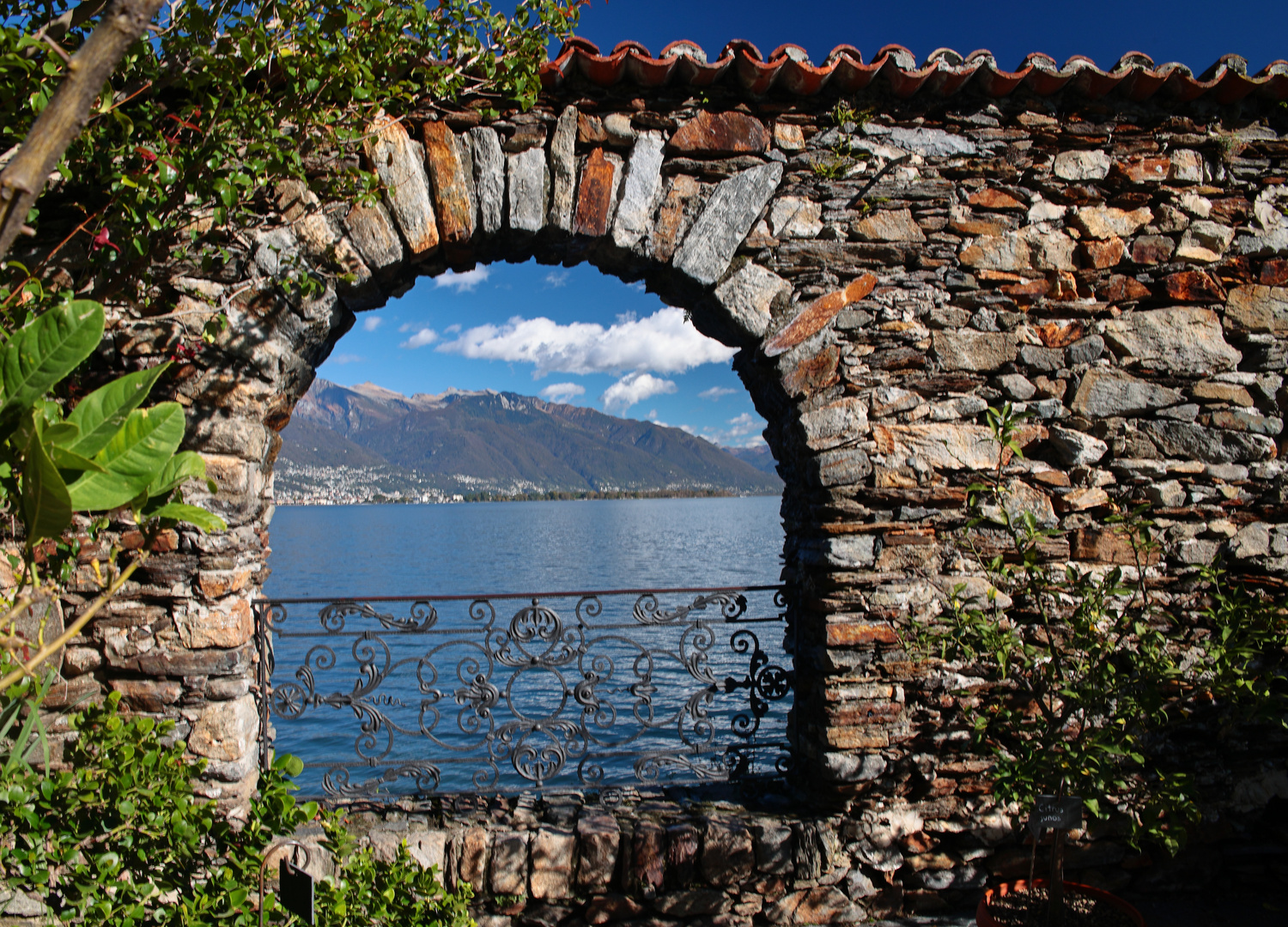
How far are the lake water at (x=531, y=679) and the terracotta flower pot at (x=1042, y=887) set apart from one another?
1028 mm

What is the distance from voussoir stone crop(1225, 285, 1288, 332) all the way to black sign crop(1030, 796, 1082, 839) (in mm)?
2278

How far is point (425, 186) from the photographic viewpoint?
285 centimetres

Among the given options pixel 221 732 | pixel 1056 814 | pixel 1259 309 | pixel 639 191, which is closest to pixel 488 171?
pixel 639 191

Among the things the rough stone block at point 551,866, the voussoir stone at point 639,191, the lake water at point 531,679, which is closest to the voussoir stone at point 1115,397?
the lake water at point 531,679

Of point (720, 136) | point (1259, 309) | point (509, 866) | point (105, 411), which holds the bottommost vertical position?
point (509, 866)

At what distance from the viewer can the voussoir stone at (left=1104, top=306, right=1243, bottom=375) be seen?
10.1 ft

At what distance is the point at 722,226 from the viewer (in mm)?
2969

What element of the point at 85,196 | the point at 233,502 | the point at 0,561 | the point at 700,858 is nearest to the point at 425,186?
the point at 85,196

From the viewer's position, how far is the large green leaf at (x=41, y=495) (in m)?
0.79

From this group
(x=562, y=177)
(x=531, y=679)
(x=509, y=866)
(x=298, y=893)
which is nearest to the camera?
(x=298, y=893)

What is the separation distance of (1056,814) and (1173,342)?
211cm

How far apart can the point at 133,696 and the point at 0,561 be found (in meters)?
0.65

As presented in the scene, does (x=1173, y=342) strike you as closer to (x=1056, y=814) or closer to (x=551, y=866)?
(x=1056, y=814)

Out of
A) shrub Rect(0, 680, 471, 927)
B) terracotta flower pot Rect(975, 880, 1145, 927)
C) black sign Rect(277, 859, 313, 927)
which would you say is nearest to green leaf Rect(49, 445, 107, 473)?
black sign Rect(277, 859, 313, 927)
